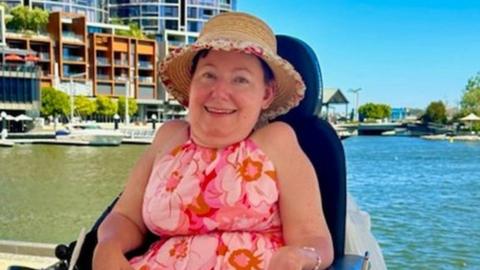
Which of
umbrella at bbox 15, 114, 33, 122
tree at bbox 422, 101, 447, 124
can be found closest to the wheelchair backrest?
umbrella at bbox 15, 114, 33, 122

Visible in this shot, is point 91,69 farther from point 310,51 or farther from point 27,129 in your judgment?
point 310,51

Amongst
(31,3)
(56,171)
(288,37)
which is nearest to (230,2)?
(31,3)

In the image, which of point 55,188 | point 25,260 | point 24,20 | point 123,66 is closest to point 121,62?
point 123,66

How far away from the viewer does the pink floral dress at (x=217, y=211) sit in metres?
1.37

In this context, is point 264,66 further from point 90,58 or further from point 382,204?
point 90,58

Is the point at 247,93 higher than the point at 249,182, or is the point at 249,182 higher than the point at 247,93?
the point at 247,93

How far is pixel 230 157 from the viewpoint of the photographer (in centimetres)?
142

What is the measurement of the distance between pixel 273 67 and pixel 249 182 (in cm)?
31

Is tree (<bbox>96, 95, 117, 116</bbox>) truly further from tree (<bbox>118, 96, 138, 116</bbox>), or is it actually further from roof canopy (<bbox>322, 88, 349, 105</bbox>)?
roof canopy (<bbox>322, 88, 349, 105</bbox>)

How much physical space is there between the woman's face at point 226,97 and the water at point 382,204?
4.28 m

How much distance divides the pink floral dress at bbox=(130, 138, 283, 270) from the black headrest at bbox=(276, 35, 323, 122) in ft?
1.11

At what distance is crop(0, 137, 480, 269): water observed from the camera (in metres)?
5.97

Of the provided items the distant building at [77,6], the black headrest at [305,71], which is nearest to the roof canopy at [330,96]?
the black headrest at [305,71]

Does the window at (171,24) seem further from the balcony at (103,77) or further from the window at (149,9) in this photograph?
the balcony at (103,77)
